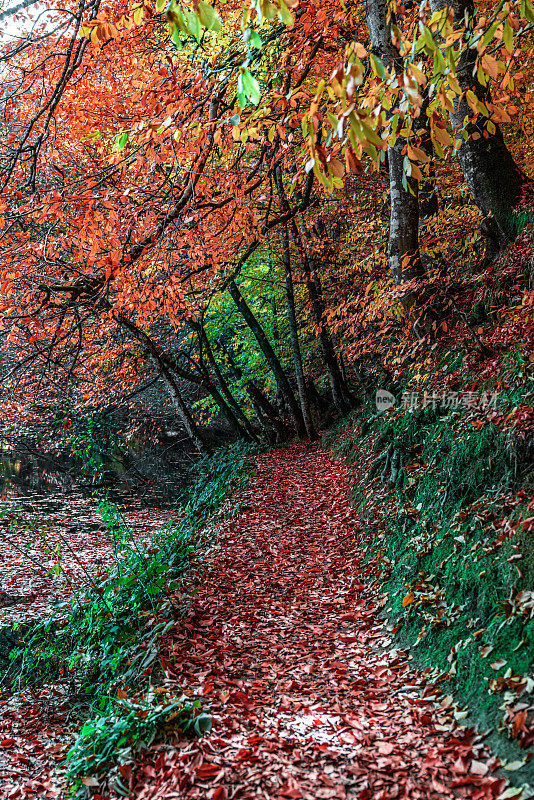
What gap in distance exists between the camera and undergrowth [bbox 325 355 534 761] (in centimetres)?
335

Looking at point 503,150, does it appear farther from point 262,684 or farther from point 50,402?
point 50,402

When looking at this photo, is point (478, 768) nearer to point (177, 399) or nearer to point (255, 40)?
point (255, 40)

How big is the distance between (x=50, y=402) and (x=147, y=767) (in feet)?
51.9

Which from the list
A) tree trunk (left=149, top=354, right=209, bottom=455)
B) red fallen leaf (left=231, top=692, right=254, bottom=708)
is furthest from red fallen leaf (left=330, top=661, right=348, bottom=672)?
tree trunk (left=149, top=354, right=209, bottom=455)

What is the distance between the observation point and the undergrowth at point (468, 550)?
3350 millimetres

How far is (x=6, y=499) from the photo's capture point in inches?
603

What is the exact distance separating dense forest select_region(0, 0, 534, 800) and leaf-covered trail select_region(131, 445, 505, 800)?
2 centimetres

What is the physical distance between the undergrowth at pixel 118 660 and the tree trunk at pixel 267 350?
7.37 meters

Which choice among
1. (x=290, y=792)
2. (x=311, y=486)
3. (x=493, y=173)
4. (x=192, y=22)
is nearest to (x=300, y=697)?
(x=290, y=792)

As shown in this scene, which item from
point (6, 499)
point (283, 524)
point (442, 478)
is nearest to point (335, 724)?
point (442, 478)

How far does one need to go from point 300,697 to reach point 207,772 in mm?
1075

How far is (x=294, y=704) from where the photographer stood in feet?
13.1

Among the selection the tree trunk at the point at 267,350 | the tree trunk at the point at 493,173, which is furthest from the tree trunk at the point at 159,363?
the tree trunk at the point at 493,173

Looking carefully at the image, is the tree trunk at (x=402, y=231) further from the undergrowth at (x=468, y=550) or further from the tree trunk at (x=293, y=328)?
the tree trunk at (x=293, y=328)
